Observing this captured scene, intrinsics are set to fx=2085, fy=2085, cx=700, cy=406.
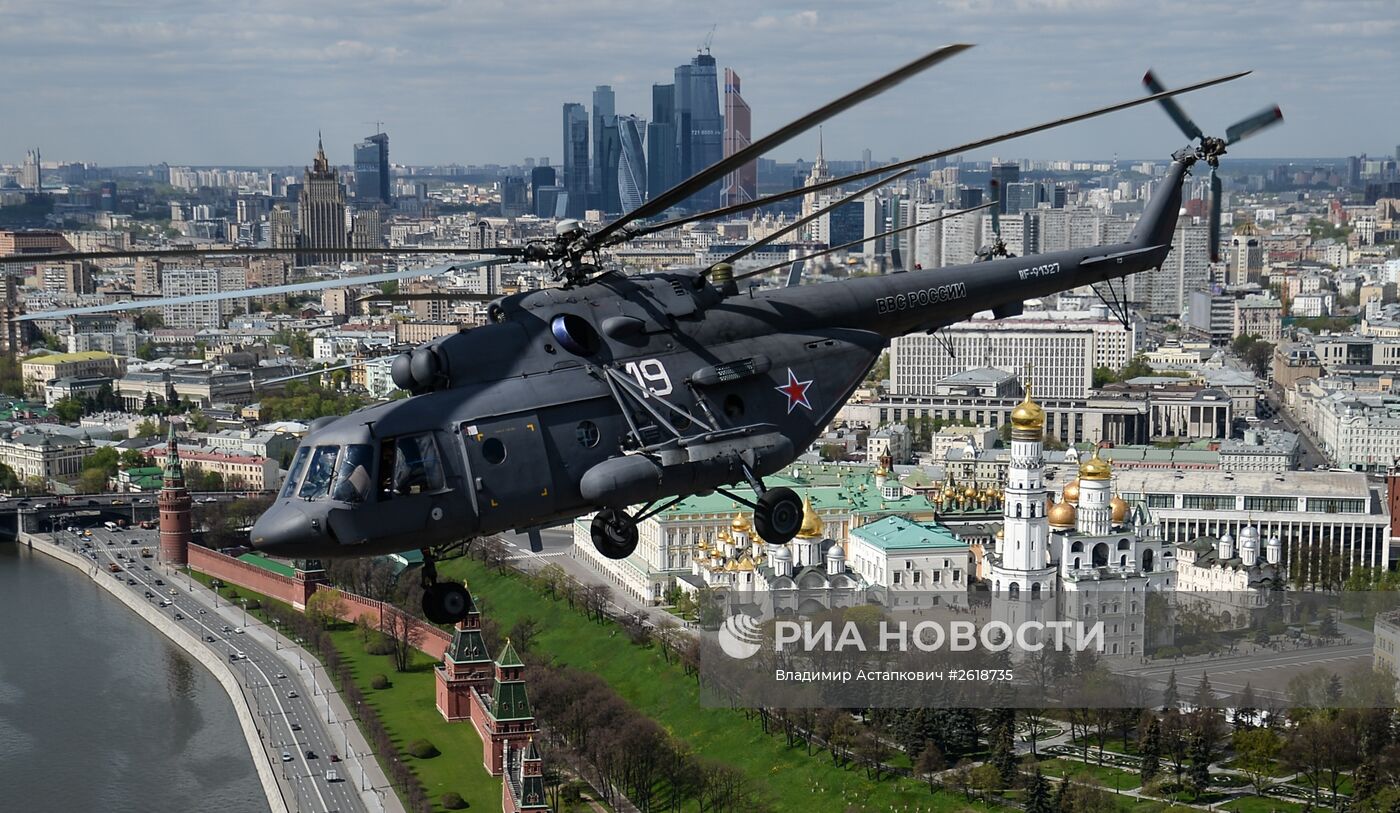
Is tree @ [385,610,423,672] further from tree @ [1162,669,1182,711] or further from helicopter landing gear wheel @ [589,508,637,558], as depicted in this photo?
helicopter landing gear wheel @ [589,508,637,558]

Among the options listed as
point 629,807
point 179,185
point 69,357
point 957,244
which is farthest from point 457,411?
point 179,185

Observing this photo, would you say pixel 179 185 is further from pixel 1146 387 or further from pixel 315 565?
pixel 315 565

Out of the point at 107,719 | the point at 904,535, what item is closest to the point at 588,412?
the point at 107,719

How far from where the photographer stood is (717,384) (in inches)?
348

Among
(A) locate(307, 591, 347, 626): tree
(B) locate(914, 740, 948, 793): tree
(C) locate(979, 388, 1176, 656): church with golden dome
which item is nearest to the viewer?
(B) locate(914, 740, 948, 793): tree

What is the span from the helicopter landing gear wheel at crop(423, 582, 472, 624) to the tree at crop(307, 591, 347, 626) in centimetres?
2655

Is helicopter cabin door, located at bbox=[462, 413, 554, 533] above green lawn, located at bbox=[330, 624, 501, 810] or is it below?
above

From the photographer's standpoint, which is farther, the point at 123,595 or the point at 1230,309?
the point at 1230,309

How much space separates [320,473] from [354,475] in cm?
15

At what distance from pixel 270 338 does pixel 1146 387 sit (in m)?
35.5

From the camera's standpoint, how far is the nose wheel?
8117mm

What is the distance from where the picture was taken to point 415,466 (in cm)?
801

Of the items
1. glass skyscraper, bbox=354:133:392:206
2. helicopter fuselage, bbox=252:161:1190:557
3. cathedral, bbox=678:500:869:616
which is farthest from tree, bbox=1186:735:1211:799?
glass skyscraper, bbox=354:133:392:206

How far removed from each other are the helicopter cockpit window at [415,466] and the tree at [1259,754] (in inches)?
631
